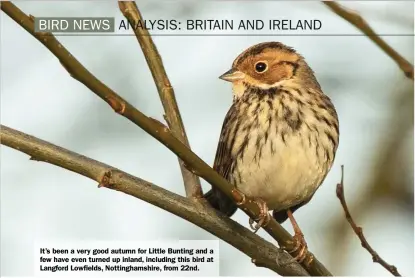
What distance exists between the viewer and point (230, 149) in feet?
5.77

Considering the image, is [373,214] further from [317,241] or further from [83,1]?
[83,1]

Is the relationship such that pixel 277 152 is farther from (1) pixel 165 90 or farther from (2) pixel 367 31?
(2) pixel 367 31

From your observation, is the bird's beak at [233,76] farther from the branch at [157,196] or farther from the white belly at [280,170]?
the branch at [157,196]

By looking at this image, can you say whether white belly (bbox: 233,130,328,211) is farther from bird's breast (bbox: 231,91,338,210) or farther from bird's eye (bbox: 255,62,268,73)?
bird's eye (bbox: 255,62,268,73)

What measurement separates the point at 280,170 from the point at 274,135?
0.29 ft

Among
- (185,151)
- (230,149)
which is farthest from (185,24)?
(185,151)

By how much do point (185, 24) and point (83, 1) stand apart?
300 millimetres

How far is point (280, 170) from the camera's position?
1674 mm

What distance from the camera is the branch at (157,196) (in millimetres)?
1183

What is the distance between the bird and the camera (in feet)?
5.47

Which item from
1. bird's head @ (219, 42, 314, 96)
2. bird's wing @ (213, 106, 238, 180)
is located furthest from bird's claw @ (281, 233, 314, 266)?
bird's head @ (219, 42, 314, 96)

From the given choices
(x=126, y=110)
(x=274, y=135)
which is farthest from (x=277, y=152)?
(x=126, y=110)
